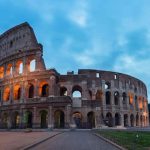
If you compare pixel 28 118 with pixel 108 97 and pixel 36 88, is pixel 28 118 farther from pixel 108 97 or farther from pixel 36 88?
pixel 108 97

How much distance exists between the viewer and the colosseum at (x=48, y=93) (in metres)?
40.7

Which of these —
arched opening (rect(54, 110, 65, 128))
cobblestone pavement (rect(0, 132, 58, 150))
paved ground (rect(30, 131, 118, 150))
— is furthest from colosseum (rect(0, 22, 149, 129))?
paved ground (rect(30, 131, 118, 150))

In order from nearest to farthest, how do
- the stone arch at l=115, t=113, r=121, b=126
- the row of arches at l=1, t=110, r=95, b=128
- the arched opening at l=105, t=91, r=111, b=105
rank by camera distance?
the row of arches at l=1, t=110, r=95, b=128, the stone arch at l=115, t=113, r=121, b=126, the arched opening at l=105, t=91, r=111, b=105

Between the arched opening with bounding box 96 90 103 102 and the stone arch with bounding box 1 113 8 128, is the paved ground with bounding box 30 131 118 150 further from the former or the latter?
the arched opening with bounding box 96 90 103 102

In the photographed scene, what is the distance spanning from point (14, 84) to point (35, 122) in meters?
9.19

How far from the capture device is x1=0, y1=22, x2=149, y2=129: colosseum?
4072 centimetres

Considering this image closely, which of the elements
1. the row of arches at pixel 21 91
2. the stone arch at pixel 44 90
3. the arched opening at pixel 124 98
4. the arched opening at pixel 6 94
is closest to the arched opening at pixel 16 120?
the row of arches at pixel 21 91

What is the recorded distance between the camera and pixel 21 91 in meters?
43.5

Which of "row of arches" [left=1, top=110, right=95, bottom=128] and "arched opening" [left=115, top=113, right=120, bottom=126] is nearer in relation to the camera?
"row of arches" [left=1, top=110, right=95, bottom=128]

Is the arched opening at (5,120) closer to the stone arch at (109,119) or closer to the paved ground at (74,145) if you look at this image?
the stone arch at (109,119)

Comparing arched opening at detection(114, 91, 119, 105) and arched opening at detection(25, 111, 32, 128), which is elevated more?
arched opening at detection(114, 91, 119, 105)

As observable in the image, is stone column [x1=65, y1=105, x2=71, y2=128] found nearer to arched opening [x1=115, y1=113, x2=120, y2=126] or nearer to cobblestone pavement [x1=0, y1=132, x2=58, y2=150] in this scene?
arched opening [x1=115, y1=113, x2=120, y2=126]

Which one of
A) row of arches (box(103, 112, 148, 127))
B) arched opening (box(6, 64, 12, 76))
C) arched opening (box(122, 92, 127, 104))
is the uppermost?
arched opening (box(6, 64, 12, 76))

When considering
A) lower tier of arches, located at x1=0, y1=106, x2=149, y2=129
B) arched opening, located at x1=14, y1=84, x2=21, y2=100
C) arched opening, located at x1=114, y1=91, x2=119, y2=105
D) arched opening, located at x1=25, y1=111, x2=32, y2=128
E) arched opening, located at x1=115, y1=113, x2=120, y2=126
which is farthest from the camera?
arched opening, located at x1=114, y1=91, x2=119, y2=105
